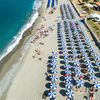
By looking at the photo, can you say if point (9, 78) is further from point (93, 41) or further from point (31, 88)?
point (93, 41)

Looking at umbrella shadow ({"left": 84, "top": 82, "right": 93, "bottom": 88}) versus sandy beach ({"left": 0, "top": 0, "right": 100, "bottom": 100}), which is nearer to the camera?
sandy beach ({"left": 0, "top": 0, "right": 100, "bottom": 100})

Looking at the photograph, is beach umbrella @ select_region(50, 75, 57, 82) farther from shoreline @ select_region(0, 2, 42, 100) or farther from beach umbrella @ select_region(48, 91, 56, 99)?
shoreline @ select_region(0, 2, 42, 100)

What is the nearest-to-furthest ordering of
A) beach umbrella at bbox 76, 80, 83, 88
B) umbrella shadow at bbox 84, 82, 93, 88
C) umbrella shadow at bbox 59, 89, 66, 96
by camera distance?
umbrella shadow at bbox 59, 89, 66, 96, beach umbrella at bbox 76, 80, 83, 88, umbrella shadow at bbox 84, 82, 93, 88

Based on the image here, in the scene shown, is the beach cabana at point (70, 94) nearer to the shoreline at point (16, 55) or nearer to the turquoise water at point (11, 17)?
the shoreline at point (16, 55)

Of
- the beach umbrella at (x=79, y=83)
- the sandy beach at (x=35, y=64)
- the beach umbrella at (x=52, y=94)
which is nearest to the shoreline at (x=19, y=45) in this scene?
the sandy beach at (x=35, y=64)

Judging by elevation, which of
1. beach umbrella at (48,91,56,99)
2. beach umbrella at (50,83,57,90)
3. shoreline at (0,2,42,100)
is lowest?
shoreline at (0,2,42,100)

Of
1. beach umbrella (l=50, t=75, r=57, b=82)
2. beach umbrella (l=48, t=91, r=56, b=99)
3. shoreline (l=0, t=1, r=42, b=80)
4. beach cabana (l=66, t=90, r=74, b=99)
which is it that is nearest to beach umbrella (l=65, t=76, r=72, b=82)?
beach umbrella (l=50, t=75, r=57, b=82)

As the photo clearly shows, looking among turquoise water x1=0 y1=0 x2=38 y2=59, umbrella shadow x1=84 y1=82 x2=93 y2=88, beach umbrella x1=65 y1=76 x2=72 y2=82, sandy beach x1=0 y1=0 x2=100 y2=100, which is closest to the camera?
sandy beach x1=0 y1=0 x2=100 y2=100
